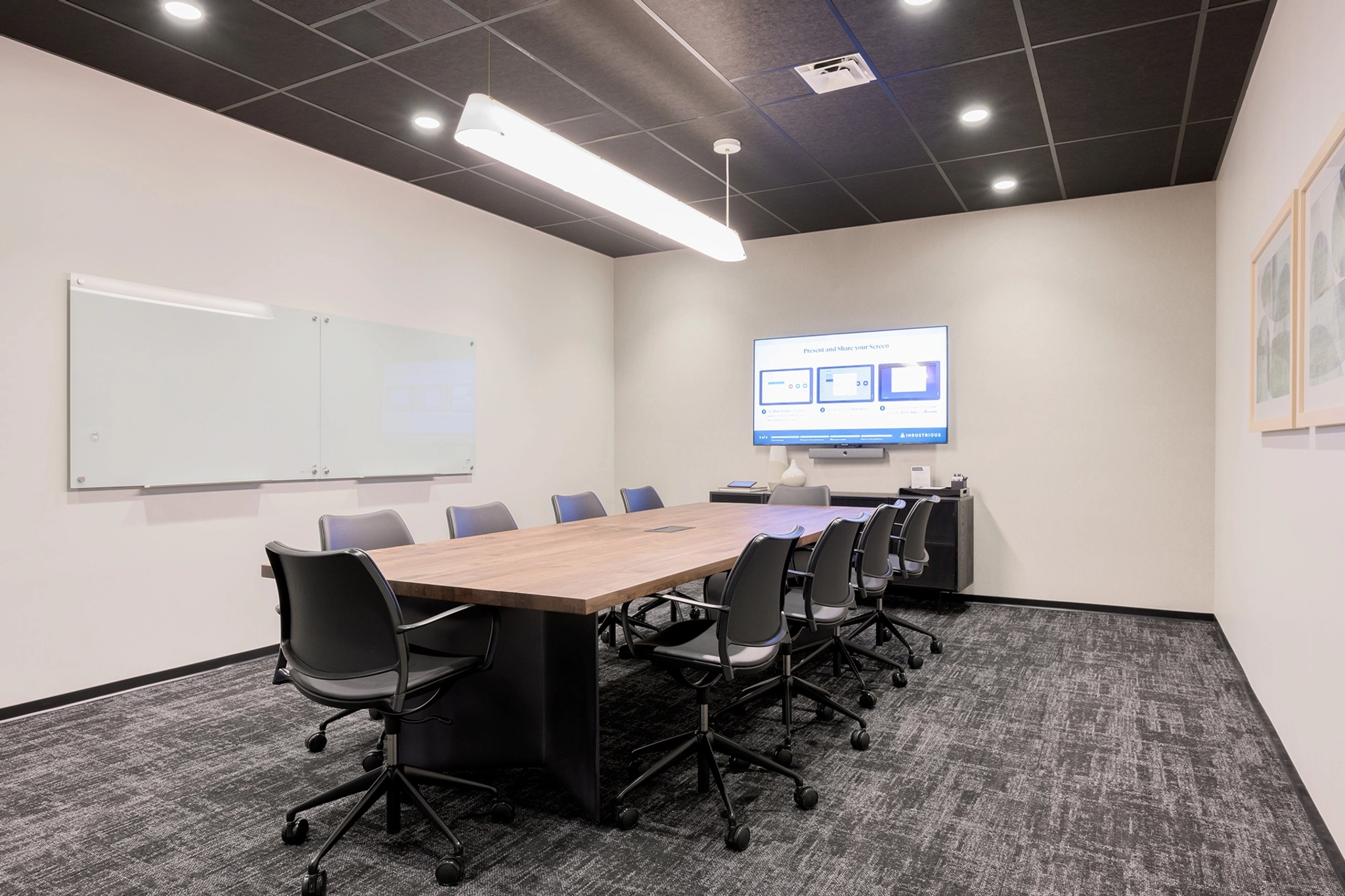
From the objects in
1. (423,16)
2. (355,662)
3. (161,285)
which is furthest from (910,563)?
(161,285)

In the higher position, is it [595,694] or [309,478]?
[309,478]

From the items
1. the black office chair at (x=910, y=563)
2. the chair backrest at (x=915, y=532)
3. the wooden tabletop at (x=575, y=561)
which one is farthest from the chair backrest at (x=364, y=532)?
the chair backrest at (x=915, y=532)

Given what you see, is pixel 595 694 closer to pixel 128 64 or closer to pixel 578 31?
pixel 578 31

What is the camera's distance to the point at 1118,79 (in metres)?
3.75

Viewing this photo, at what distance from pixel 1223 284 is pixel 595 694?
15.4 ft

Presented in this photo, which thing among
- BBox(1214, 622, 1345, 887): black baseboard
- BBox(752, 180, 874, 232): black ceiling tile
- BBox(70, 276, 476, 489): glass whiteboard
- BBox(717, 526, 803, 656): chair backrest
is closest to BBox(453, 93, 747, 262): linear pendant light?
BBox(752, 180, 874, 232): black ceiling tile

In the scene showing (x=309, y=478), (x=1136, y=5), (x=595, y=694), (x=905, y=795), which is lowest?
(x=905, y=795)

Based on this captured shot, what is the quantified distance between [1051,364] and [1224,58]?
2446 millimetres

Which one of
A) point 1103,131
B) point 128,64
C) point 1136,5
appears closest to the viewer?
point 1136,5

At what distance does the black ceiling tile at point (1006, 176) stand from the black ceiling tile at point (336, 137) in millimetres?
3320

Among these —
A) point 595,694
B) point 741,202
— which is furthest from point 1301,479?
point 741,202

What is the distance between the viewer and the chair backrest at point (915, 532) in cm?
431

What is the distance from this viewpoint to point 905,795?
105 inches

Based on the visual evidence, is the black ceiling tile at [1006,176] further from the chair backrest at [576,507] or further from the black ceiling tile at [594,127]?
the chair backrest at [576,507]
